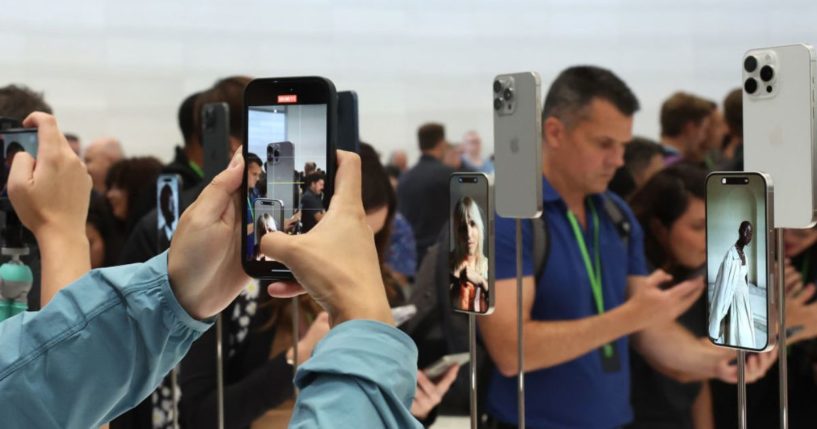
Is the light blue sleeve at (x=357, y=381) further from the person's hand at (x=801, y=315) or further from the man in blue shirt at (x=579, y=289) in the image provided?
the person's hand at (x=801, y=315)

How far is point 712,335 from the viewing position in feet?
3.84

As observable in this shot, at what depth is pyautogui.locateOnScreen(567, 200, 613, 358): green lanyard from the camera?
2432 millimetres

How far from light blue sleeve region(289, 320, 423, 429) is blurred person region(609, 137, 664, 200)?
2.39 meters

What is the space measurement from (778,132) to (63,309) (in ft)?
2.73

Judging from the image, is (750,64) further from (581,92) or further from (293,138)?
(581,92)

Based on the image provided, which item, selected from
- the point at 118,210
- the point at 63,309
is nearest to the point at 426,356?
the point at 118,210

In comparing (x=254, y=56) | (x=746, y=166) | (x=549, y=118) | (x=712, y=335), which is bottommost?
(x=712, y=335)

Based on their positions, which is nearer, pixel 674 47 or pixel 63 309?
pixel 63 309

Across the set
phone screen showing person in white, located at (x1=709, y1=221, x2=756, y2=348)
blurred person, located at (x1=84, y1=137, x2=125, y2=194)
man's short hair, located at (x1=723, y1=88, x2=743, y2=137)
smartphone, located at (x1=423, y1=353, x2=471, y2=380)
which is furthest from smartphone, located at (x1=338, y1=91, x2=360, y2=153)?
Result: blurred person, located at (x1=84, y1=137, x2=125, y2=194)

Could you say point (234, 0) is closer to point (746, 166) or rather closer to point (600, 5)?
point (600, 5)

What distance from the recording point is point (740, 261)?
3.73ft

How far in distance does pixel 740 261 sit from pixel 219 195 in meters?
0.61

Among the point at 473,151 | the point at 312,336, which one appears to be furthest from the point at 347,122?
the point at 473,151

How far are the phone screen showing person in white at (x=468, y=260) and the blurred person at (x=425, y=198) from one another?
322cm
